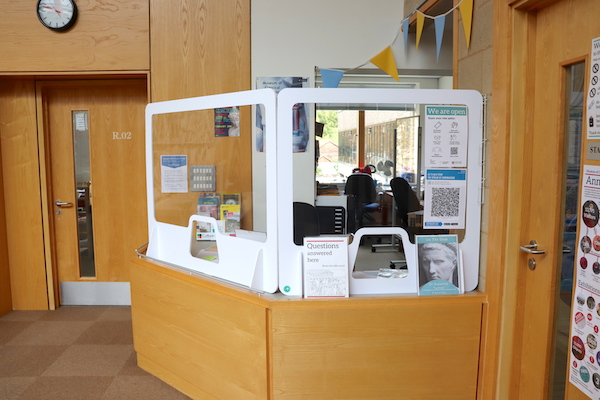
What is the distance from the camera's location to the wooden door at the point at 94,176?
3846 mm

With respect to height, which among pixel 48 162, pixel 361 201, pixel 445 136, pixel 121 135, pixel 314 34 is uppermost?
pixel 314 34

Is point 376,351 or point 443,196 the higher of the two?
point 443,196

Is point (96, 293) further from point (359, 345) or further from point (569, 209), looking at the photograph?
point (569, 209)

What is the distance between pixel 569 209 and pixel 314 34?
2.27 meters

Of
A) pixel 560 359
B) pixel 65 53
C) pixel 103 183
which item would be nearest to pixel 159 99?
pixel 65 53

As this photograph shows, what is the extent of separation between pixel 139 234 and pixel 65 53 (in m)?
1.53

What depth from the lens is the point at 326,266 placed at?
6.53 ft

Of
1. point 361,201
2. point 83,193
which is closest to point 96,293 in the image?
point 83,193

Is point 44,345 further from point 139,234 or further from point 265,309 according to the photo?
point 265,309

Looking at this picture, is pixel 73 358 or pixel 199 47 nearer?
pixel 73 358

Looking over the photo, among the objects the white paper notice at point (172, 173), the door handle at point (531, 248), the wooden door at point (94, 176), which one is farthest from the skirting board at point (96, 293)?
the door handle at point (531, 248)

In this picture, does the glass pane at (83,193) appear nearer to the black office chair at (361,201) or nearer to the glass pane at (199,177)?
the glass pane at (199,177)

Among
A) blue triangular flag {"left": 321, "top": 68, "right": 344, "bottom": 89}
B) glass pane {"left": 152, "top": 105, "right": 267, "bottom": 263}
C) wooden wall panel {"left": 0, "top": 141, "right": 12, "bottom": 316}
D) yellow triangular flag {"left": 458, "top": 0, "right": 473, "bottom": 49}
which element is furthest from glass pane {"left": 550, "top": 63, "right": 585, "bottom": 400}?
wooden wall panel {"left": 0, "top": 141, "right": 12, "bottom": 316}

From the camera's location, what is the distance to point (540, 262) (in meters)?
1.86
